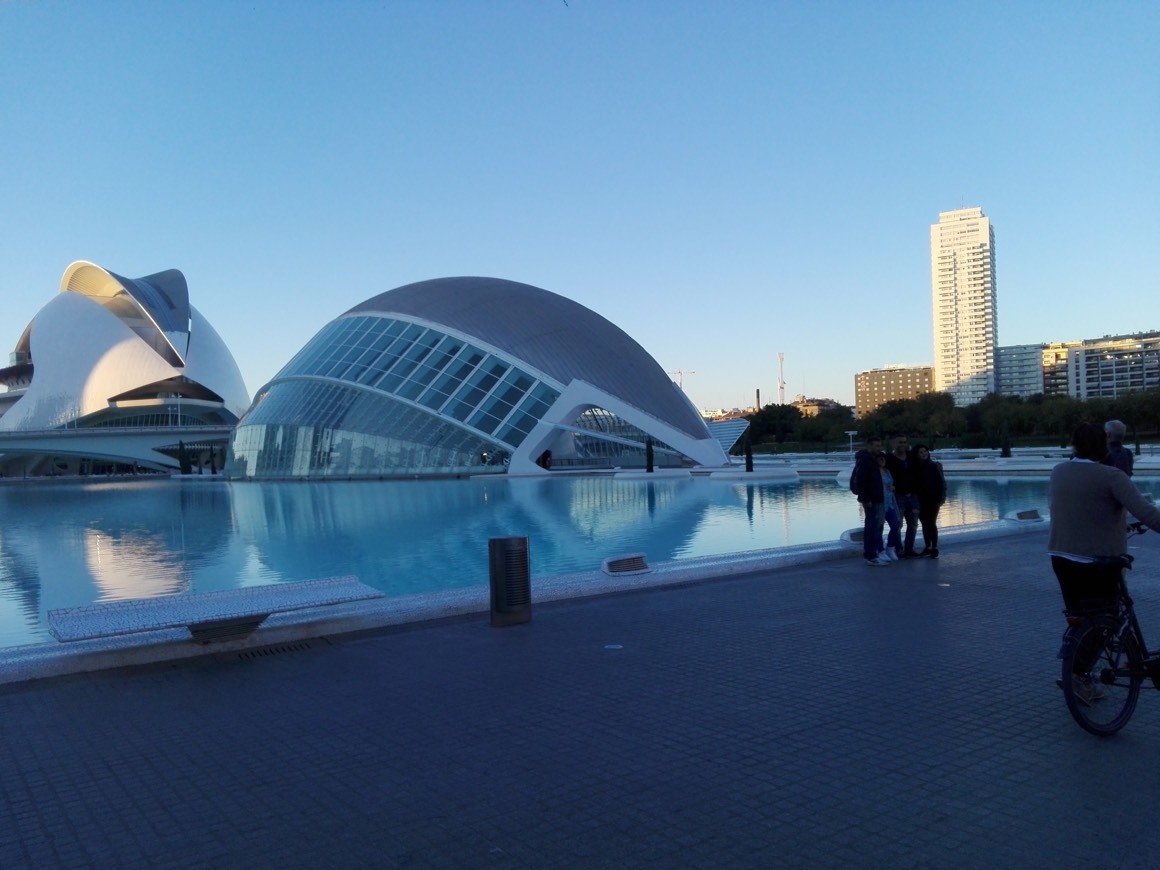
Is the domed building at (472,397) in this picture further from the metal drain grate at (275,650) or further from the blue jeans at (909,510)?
the metal drain grate at (275,650)

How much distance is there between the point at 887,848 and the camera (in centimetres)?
316

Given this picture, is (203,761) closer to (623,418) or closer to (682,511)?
(682,511)

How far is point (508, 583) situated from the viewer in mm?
7309

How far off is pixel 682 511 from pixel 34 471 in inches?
2934

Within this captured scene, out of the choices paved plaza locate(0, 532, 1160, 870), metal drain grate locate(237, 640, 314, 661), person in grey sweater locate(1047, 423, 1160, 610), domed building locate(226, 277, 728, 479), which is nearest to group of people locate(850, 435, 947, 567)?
paved plaza locate(0, 532, 1160, 870)

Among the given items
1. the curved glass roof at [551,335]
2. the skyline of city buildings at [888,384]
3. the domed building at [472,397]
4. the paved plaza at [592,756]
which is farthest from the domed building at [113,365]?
the skyline of city buildings at [888,384]

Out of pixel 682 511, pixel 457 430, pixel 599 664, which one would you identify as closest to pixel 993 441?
pixel 457 430

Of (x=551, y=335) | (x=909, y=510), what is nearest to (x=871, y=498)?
(x=909, y=510)

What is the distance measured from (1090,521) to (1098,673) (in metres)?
0.71

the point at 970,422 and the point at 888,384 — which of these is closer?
the point at 970,422

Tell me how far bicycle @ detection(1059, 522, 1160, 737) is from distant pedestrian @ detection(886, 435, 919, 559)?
6134 mm

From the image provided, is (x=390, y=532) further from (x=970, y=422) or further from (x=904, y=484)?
(x=970, y=422)

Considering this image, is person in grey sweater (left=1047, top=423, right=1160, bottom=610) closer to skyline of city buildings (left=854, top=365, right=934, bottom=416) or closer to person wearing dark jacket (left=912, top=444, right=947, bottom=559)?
person wearing dark jacket (left=912, top=444, right=947, bottom=559)

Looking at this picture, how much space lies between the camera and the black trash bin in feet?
23.9
